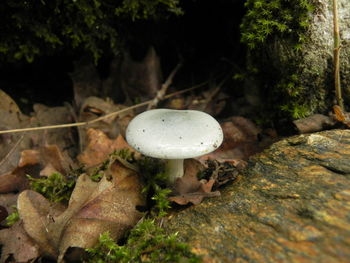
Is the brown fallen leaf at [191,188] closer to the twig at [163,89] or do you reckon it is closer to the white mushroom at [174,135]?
the white mushroom at [174,135]

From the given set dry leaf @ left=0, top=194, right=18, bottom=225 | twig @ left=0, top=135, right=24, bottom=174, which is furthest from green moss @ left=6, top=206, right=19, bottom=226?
twig @ left=0, top=135, right=24, bottom=174

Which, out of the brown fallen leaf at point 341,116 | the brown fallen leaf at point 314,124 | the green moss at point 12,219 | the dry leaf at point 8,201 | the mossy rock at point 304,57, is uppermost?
the mossy rock at point 304,57

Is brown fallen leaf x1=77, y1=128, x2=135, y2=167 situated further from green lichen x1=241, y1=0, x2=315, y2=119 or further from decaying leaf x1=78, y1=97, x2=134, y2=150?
green lichen x1=241, y1=0, x2=315, y2=119

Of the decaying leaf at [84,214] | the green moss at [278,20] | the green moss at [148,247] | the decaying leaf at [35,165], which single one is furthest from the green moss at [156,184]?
the green moss at [278,20]

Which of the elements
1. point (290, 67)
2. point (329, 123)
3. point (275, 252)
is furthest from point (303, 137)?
point (275, 252)

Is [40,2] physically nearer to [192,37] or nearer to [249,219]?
[192,37]

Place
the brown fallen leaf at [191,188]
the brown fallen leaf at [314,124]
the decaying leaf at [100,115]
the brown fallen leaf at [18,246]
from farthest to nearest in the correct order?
the decaying leaf at [100,115]
the brown fallen leaf at [314,124]
the brown fallen leaf at [191,188]
the brown fallen leaf at [18,246]
